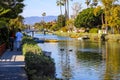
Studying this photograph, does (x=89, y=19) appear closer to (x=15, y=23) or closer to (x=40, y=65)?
(x=15, y=23)

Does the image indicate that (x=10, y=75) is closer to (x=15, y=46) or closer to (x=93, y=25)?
(x=15, y=46)

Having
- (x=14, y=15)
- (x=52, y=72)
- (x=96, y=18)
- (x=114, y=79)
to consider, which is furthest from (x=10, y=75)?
(x=96, y=18)

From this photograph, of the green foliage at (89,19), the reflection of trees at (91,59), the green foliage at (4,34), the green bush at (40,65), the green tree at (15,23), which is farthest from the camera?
the green foliage at (89,19)

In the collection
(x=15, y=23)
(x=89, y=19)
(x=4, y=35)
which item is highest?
(x=89, y=19)

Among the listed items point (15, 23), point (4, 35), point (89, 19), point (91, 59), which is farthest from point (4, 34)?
point (89, 19)

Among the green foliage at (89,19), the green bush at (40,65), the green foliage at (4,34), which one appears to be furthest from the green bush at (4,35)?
the green foliage at (89,19)

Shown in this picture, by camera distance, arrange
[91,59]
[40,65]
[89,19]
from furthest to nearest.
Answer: [89,19]
[91,59]
[40,65]

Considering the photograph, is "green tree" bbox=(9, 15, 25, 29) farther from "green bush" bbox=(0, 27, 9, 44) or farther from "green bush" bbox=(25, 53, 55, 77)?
"green bush" bbox=(25, 53, 55, 77)

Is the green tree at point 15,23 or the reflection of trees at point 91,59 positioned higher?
the green tree at point 15,23

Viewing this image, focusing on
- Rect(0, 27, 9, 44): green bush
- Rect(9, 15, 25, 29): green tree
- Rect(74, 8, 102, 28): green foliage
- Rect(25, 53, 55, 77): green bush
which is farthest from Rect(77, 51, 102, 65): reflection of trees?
Rect(74, 8, 102, 28): green foliage

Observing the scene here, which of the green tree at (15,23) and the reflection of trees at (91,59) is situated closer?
the reflection of trees at (91,59)

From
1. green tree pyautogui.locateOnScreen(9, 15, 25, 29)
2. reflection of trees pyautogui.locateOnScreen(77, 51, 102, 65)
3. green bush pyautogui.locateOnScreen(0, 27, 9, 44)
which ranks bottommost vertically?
reflection of trees pyautogui.locateOnScreen(77, 51, 102, 65)

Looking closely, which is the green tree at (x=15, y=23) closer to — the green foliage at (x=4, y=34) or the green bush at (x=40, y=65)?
the green foliage at (x=4, y=34)

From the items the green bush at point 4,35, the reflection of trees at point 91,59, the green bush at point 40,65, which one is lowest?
the reflection of trees at point 91,59
